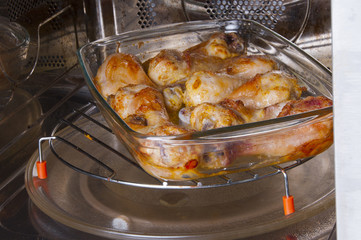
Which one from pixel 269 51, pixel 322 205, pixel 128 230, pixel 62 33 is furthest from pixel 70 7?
pixel 322 205

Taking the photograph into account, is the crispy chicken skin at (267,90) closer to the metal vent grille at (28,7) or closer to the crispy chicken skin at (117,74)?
the crispy chicken skin at (117,74)

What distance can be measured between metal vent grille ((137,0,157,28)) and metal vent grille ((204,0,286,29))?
16 centimetres

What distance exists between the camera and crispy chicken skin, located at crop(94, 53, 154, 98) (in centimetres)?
109

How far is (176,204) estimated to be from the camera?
3.17 feet

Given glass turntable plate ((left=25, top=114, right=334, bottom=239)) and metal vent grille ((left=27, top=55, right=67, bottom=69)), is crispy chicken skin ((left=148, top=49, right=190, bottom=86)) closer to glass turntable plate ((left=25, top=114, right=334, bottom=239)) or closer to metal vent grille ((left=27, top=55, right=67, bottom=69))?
glass turntable plate ((left=25, top=114, right=334, bottom=239))

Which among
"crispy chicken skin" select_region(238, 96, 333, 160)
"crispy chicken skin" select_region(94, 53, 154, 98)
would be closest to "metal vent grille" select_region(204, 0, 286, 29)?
"crispy chicken skin" select_region(94, 53, 154, 98)

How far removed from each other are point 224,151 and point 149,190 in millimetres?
313

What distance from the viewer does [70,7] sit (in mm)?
1454

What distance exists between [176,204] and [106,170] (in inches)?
8.4

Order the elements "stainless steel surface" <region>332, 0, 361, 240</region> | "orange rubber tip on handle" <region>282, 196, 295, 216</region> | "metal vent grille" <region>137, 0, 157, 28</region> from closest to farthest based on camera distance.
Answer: "stainless steel surface" <region>332, 0, 361, 240</region> < "orange rubber tip on handle" <region>282, 196, 295, 216</region> < "metal vent grille" <region>137, 0, 157, 28</region>

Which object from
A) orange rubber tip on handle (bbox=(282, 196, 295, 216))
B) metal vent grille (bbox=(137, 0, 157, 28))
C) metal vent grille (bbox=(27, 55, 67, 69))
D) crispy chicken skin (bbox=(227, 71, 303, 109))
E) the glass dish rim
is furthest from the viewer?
metal vent grille (bbox=(137, 0, 157, 28))

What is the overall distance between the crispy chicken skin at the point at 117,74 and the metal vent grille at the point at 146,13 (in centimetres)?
36

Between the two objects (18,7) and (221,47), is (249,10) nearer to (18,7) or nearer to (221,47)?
(221,47)

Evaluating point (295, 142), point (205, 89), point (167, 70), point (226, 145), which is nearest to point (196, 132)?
point (226, 145)
